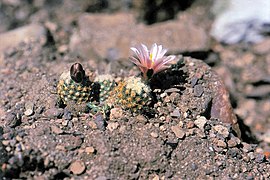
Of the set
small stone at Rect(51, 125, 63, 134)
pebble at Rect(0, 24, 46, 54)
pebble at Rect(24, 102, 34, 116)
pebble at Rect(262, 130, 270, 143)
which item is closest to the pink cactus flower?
small stone at Rect(51, 125, 63, 134)

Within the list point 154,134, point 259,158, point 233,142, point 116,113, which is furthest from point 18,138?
point 259,158

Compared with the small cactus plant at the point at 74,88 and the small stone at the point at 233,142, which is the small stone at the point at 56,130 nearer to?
the small cactus plant at the point at 74,88

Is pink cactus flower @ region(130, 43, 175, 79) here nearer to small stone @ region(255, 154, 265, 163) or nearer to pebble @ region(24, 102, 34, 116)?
pebble @ region(24, 102, 34, 116)

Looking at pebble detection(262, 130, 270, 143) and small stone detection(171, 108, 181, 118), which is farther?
pebble detection(262, 130, 270, 143)

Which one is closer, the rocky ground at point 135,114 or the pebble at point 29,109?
the rocky ground at point 135,114

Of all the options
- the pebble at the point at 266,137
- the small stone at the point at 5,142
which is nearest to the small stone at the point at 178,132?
the small stone at the point at 5,142

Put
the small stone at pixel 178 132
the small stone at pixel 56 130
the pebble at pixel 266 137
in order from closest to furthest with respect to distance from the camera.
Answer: the small stone at pixel 56 130 → the small stone at pixel 178 132 → the pebble at pixel 266 137
